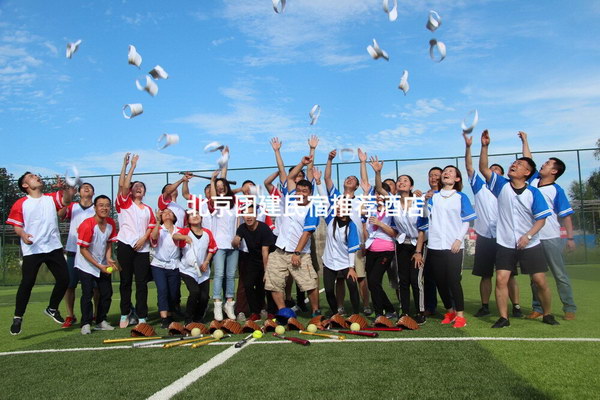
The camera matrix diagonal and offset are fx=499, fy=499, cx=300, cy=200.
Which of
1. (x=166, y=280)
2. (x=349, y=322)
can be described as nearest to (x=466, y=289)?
(x=349, y=322)

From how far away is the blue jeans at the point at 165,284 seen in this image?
6.92 m

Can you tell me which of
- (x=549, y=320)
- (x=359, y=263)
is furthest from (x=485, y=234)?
(x=359, y=263)

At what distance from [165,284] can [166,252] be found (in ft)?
1.46

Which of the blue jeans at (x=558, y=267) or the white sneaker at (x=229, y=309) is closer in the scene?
the blue jeans at (x=558, y=267)

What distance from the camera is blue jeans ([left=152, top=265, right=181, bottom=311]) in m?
6.92

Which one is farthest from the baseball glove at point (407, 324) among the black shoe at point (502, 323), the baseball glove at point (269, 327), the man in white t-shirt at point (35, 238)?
the man in white t-shirt at point (35, 238)

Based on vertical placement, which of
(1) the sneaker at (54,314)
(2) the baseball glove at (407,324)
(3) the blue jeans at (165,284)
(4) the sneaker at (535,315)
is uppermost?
(3) the blue jeans at (165,284)

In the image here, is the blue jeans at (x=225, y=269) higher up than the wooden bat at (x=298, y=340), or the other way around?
the blue jeans at (x=225, y=269)

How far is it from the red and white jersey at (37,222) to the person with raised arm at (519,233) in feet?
19.5

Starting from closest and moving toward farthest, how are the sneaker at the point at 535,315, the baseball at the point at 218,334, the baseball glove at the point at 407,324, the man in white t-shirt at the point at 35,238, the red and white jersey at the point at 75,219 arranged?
the baseball at the point at 218,334 → the baseball glove at the point at 407,324 → the man in white t-shirt at the point at 35,238 → the sneaker at the point at 535,315 → the red and white jersey at the point at 75,219

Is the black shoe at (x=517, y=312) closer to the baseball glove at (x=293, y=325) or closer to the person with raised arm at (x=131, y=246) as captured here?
the baseball glove at (x=293, y=325)

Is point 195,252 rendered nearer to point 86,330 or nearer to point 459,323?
point 86,330

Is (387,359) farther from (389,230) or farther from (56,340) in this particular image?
(56,340)

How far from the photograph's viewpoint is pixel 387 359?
14.6 ft
